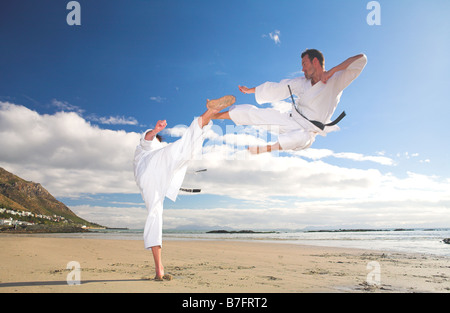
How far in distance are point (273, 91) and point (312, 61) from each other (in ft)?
2.08

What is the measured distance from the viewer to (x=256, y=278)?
4.86 meters

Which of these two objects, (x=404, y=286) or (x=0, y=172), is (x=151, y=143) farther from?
(x=0, y=172)

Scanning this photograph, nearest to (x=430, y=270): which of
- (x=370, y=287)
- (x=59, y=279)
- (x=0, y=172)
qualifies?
(x=370, y=287)

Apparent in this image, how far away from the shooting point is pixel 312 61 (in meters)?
3.91

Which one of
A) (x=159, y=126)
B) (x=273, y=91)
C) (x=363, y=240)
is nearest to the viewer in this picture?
(x=273, y=91)

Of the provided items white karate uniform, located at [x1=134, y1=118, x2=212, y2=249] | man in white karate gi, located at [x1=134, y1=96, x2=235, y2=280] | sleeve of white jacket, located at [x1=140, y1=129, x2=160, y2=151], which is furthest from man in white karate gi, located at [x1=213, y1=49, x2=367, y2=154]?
sleeve of white jacket, located at [x1=140, y1=129, x2=160, y2=151]

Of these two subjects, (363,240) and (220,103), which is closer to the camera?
(220,103)

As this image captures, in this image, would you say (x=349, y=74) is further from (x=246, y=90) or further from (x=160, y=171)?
(x=160, y=171)

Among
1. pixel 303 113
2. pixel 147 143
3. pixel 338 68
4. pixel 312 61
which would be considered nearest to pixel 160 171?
pixel 147 143

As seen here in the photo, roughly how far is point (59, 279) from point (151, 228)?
1613 millimetres

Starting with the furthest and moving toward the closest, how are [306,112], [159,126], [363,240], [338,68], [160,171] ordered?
[363,240] → [159,126] → [160,171] → [306,112] → [338,68]

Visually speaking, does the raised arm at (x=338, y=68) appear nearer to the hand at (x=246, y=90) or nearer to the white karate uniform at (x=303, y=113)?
the white karate uniform at (x=303, y=113)

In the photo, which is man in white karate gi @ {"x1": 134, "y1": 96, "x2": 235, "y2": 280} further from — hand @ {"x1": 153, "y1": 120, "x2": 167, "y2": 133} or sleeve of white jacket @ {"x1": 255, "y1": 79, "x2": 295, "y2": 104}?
sleeve of white jacket @ {"x1": 255, "y1": 79, "x2": 295, "y2": 104}
